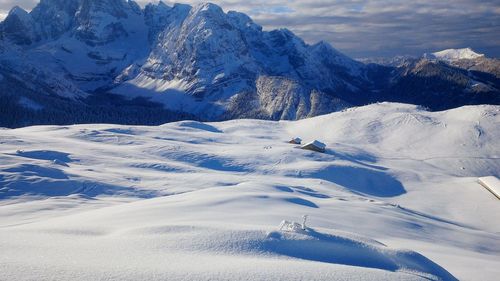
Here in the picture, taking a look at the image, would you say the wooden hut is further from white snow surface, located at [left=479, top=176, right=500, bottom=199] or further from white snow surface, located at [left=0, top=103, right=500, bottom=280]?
white snow surface, located at [left=479, top=176, right=500, bottom=199]

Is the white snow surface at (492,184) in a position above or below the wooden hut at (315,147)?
below

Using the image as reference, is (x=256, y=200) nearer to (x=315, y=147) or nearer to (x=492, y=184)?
(x=492, y=184)

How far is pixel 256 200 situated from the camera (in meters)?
25.6

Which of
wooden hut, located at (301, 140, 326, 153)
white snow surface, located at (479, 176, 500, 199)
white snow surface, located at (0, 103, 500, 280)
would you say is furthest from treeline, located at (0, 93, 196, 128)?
white snow surface, located at (479, 176, 500, 199)

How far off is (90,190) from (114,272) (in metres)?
29.5

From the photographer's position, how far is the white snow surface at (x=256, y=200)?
10094mm

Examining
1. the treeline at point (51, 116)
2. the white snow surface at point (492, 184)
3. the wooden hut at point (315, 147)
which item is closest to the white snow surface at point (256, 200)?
the white snow surface at point (492, 184)

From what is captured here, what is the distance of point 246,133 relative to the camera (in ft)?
273

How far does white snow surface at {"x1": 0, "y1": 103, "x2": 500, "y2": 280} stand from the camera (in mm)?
10094

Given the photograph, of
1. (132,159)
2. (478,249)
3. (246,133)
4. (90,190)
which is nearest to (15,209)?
(90,190)

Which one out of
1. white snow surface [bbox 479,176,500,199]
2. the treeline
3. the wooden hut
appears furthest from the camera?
the treeline

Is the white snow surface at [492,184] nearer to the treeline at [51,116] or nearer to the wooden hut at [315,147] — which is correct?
the wooden hut at [315,147]

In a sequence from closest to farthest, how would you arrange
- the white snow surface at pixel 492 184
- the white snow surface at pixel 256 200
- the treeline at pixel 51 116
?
the white snow surface at pixel 256 200 < the white snow surface at pixel 492 184 < the treeline at pixel 51 116

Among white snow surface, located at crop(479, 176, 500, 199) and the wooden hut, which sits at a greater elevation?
the wooden hut
